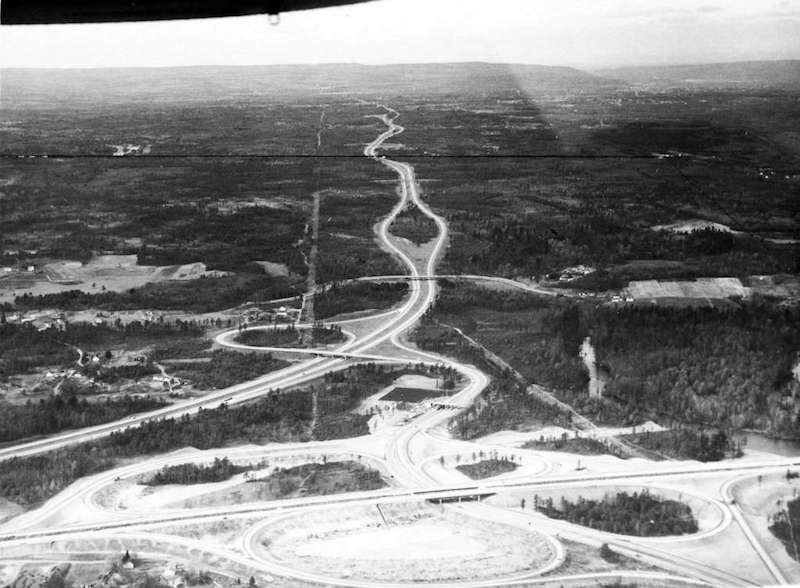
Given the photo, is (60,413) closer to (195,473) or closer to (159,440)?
(159,440)

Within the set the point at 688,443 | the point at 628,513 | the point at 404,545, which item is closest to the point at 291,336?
the point at 688,443

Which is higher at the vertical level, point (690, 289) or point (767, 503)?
point (690, 289)

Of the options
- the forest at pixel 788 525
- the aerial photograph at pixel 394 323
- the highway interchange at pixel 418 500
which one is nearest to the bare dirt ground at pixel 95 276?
the aerial photograph at pixel 394 323

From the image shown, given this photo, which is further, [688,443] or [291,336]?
[291,336]

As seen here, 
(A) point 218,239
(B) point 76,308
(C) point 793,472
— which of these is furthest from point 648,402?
(A) point 218,239

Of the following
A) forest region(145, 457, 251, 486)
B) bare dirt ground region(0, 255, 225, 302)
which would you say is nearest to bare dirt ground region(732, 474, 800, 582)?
forest region(145, 457, 251, 486)

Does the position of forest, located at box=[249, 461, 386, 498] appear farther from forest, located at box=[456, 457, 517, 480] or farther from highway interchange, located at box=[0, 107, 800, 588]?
forest, located at box=[456, 457, 517, 480]

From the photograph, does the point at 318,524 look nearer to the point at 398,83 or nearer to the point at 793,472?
the point at 793,472
